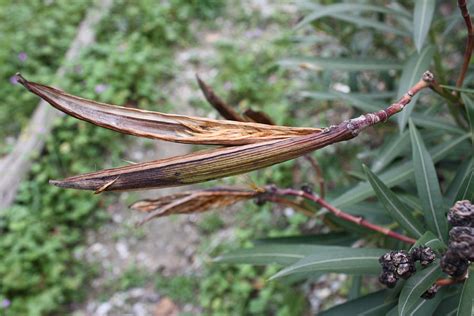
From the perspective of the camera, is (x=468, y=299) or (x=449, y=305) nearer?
(x=468, y=299)

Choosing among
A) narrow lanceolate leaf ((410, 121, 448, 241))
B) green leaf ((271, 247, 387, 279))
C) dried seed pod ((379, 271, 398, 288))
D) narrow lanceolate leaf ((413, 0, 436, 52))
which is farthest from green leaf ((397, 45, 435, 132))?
dried seed pod ((379, 271, 398, 288))

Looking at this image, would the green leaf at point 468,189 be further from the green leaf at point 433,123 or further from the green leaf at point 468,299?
the green leaf at point 433,123

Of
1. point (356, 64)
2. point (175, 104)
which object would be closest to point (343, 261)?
point (356, 64)

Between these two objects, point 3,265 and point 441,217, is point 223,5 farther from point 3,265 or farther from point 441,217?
point 441,217

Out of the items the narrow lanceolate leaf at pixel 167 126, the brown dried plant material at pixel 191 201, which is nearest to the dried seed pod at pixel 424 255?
the narrow lanceolate leaf at pixel 167 126

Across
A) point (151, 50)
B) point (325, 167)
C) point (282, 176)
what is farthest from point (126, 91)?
point (325, 167)

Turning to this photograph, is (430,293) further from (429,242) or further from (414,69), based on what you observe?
(414,69)

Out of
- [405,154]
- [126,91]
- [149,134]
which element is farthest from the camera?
[126,91]
